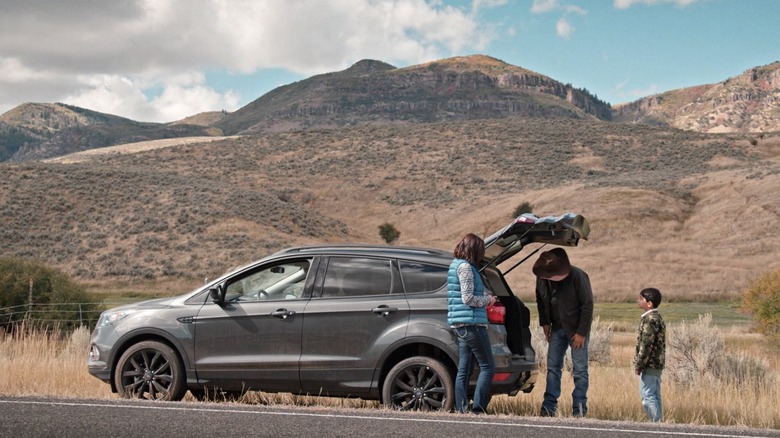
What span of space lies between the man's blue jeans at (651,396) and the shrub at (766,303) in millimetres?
17283

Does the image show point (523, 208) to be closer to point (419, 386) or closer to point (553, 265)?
point (553, 265)

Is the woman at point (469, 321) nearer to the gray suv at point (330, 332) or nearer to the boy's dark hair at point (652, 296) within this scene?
the gray suv at point (330, 332)

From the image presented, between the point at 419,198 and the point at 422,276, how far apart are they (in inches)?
3193

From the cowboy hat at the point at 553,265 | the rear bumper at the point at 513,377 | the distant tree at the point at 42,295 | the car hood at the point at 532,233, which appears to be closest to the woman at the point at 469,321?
the rear bumper at the point at 513,377

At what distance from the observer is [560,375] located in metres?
9.01

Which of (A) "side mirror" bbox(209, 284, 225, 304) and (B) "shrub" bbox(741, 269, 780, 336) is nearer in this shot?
(A) "side mirror" bbox(209, 284, 225, 304)

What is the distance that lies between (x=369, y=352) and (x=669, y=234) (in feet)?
194

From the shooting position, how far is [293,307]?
29.1 ft

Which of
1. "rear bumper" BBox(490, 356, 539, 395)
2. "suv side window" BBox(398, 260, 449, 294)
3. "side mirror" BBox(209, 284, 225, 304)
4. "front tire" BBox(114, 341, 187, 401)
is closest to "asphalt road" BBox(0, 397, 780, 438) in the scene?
"rear bumper" BBox(490, 356, 539, 395)

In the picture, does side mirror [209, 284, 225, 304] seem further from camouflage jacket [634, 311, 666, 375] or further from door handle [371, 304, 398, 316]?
camouflage jacket [634, 311, 666, 375]

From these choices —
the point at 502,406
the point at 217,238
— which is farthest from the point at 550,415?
the point at 217,238

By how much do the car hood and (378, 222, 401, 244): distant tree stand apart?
66257 mm

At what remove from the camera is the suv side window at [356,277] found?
8.72 meters

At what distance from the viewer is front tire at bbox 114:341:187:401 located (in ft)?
29.9
